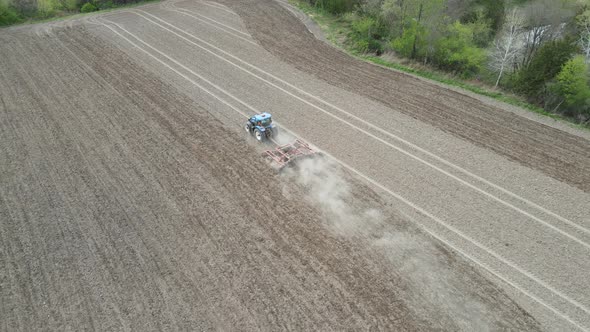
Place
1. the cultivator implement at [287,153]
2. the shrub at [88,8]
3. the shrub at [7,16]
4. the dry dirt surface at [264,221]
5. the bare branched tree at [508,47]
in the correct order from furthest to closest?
the shrub at [88,8]
the shrub at [7,16]
the bare branched tree at [508,47]
the cultivator implement at [287,153]
the dry dirt surface at [264,221]

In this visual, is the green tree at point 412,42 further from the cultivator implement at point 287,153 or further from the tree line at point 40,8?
the tree line at point 40,8

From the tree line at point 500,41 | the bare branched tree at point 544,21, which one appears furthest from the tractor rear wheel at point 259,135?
the bare branched tree at point 544,21

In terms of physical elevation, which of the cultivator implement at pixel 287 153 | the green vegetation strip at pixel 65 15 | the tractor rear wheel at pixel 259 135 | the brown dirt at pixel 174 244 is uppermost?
the green vegetation strip at pixel 65 15

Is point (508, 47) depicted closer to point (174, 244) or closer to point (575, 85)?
point (575, 85)

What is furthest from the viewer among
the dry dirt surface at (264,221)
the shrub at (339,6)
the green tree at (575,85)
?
the shrub at (339,6)

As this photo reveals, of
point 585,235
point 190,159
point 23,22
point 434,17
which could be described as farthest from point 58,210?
point 23,22

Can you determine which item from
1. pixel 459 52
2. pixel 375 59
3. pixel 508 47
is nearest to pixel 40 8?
pixel 375 59
